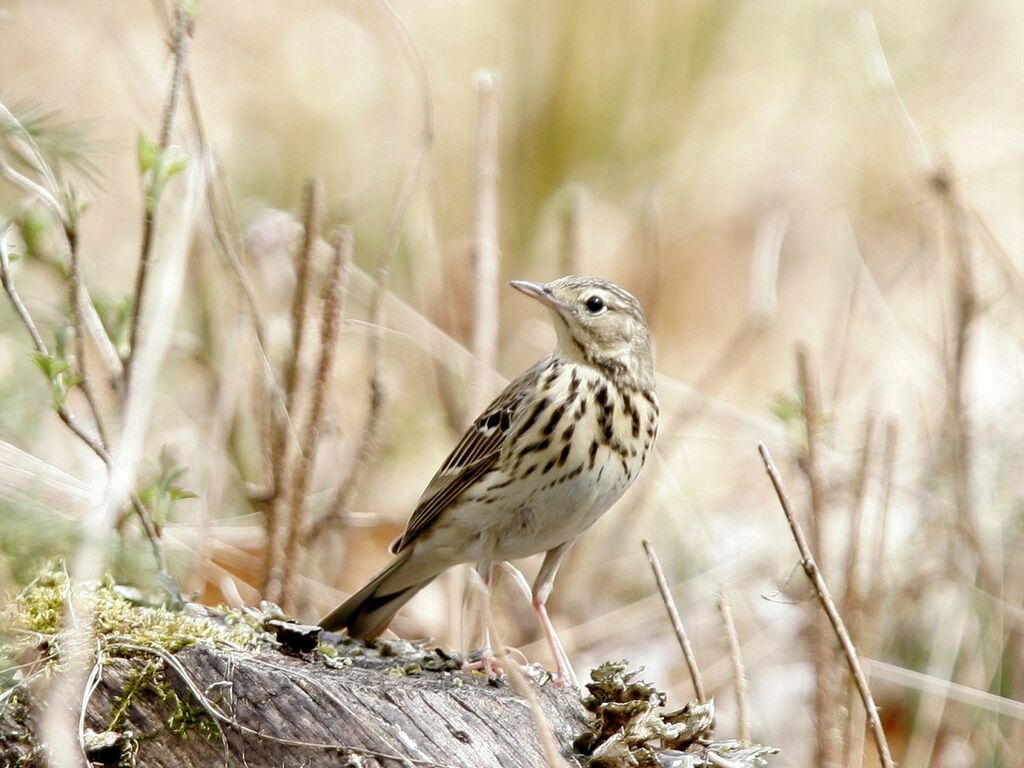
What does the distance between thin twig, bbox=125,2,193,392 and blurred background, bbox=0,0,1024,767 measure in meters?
0.24

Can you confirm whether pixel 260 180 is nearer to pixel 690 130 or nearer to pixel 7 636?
pixel 690 130

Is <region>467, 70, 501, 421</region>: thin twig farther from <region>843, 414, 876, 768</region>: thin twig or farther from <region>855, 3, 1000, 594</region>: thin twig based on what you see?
<region>843, 414, 876, 768</region>: thin twig

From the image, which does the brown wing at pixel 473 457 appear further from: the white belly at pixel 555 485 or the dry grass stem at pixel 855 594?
the dry grass stem at pixel 855 594

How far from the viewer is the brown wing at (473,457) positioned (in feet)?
12.9

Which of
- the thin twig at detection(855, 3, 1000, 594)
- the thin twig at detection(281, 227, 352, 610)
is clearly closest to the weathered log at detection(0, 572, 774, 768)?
the thin twig at detection(281, 227, 352, 610)

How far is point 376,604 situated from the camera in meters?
3.79

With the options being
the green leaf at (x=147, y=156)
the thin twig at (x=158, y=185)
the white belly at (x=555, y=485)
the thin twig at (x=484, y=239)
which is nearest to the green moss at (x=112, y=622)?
the thin twig at (x=158, y=185)

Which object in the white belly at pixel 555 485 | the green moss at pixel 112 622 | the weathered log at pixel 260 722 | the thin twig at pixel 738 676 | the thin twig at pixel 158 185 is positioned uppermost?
the thin twig at pixel 158 185

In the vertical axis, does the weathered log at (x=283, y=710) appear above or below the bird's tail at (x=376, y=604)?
below

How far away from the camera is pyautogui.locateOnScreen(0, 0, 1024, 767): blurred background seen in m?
4.71

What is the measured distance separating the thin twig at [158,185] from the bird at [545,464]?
37.7 inches

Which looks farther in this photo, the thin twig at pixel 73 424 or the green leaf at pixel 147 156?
the green leaf at pixel 147 156

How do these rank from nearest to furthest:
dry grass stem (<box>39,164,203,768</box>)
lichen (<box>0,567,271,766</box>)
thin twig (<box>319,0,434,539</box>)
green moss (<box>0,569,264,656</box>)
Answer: dry grass stem (<box>39,164,203,768</box>), lichen (<box>0,567,271,766</box>), green moss (<box>0,569,264,656</box>), thin twig (<box>319,0,434,539</box>)

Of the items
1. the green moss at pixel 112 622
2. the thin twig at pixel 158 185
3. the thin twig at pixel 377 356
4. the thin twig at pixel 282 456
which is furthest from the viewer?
the thin twig at pixel 377 356
